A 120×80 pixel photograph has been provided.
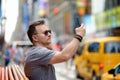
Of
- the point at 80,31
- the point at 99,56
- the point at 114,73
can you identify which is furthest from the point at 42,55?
the point at 99,56

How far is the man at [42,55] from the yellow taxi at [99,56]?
35.9 ft

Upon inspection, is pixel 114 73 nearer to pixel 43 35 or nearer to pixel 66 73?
Result: pixel 43 35

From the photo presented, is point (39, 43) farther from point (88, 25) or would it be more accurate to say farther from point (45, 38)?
point (88, 25)

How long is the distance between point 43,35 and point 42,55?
23 centimetres

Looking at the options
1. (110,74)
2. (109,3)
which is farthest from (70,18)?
(110,74)

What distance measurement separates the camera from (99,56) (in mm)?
16406

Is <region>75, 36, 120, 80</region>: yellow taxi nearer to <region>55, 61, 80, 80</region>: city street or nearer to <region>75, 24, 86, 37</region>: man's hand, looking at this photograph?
<region>55, 61, 80, 80</region>: city street

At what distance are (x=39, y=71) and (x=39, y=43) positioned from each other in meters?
0.30

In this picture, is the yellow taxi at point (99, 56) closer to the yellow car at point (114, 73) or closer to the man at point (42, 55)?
the yellow car at point (114, 73)

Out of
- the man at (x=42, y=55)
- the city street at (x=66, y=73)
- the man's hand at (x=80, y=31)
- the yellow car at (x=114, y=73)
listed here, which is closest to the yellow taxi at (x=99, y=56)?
the city street at (x=66, y=73)

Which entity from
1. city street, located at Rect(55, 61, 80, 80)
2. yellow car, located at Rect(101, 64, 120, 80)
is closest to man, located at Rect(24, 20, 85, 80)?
yellow car, located at Rect(101, 64, 120, 80)

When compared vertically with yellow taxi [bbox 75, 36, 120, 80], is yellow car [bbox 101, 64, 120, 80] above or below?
above

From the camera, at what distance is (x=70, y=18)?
79312mm

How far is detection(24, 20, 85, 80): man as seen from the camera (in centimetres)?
461
